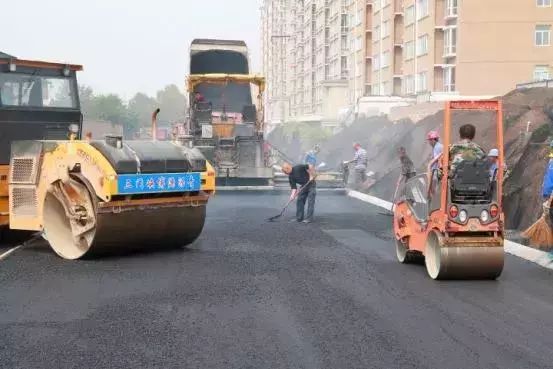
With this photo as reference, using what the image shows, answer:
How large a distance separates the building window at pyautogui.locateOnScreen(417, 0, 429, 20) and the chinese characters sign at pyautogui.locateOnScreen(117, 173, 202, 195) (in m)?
43.2

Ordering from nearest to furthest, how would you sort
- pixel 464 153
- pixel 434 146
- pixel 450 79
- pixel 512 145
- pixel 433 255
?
1. pixel 464 153
2. pixel 433 255
3. pixel 434 146
4. pixel 512 145
5. pixel 450 79

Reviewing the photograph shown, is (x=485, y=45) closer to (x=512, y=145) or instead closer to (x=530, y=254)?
(x=512, y=145)

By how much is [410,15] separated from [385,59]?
814 centimetres

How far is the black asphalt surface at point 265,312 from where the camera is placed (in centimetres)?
569

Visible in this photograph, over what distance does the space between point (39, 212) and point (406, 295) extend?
5.69m

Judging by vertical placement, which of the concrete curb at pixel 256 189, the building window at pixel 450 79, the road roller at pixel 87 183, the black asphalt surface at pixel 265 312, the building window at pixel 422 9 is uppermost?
the building window at pixel 422 9

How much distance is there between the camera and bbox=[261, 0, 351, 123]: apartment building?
79.6 meters

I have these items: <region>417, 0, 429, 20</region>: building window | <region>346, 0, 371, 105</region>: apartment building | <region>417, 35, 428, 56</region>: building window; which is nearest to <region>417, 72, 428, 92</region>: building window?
<region>417, 35, 428, 56</region>: building window

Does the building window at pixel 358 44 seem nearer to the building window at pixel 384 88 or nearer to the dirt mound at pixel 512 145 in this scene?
the building window at pixel 384 88

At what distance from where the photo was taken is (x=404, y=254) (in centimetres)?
1023

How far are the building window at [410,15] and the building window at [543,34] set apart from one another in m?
10.5

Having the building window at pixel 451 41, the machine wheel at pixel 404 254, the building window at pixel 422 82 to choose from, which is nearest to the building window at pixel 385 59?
the building window at pixel 422 82

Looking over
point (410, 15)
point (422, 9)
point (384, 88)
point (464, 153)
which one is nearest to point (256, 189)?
point (464, 153)

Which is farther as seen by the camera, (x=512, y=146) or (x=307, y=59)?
(x=307, y=59)
